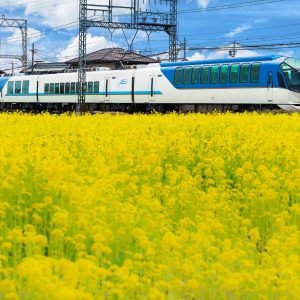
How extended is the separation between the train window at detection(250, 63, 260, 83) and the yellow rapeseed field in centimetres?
1103

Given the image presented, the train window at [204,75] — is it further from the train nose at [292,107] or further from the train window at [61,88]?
the train window at [61,88]

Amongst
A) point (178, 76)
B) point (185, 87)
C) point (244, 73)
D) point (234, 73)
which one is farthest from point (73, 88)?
point (244, 73)

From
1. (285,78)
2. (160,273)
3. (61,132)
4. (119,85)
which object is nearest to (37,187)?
(160,273)

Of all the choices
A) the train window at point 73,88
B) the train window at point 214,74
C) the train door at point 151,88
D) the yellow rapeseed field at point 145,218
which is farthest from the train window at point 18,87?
the yellow rapeseed field at point 145,218

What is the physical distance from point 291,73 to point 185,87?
214 inches

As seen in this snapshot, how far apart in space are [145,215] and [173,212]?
1.00m

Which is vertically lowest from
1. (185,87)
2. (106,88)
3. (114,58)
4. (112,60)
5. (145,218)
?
(145,218)

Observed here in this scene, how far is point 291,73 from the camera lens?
75.4 ft

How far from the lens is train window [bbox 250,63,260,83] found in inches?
912

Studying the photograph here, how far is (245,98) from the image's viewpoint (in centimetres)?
2384

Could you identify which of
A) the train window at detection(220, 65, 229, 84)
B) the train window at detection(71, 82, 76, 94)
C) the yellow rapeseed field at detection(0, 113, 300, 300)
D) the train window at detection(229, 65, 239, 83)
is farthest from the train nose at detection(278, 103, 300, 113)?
the train window at detection(71, 82, 76, 94)

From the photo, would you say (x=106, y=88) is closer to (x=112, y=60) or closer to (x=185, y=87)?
(x=185, y=87)

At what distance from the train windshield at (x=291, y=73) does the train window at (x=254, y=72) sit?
3.23ft

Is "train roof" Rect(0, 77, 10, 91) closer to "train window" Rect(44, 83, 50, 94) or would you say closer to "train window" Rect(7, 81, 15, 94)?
"train window" Rect(7, 81, 15, 94)
